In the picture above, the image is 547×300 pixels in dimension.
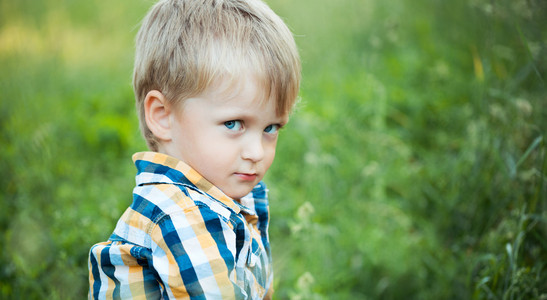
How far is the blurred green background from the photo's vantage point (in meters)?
2.18

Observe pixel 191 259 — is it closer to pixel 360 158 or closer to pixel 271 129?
pixel 271 129

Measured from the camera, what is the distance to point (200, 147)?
1388 millimetres

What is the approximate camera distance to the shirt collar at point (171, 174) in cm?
136

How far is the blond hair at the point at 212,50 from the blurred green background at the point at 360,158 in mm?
357

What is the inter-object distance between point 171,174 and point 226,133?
193mm

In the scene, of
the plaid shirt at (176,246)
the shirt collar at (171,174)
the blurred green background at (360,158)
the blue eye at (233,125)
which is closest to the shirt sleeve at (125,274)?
the plaid shirt at (176,246)

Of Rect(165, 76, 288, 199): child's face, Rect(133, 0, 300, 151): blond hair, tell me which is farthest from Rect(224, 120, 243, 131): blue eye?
Rect(133, 0, 300, 151): blond hair

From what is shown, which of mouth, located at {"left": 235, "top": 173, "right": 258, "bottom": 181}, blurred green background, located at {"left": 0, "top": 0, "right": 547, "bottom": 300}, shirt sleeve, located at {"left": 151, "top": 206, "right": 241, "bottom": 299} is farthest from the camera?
blurred green background, located at {"left": 0, "top": 0, "right": 547, "bottom": 300}

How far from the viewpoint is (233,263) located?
4.12 ft

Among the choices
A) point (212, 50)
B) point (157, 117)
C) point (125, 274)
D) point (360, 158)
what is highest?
point (212, 50)

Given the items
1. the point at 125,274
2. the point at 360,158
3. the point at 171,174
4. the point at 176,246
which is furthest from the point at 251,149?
the point at 360,158

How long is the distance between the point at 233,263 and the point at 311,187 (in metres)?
1.69

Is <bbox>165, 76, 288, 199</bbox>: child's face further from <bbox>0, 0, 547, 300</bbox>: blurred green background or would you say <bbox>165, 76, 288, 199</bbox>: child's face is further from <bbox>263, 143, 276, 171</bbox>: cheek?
<bbox>0, 0, 547, 300</bbox>: blurred green background

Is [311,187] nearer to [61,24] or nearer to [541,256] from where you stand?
[541,256]
